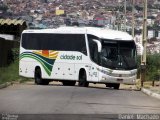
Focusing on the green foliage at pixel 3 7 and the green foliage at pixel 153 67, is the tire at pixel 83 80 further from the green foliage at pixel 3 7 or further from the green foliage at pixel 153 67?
the green foliage at pixel 3 7

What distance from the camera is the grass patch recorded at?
3772cm

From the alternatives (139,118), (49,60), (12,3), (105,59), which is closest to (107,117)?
(139,118)

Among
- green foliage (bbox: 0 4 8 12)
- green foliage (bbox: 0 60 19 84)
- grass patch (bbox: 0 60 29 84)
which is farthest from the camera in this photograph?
green foliage (bbox: 0 4 8 12)

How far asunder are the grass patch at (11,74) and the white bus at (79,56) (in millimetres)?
1128

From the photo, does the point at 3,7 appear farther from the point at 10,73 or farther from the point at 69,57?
the point at 69,57

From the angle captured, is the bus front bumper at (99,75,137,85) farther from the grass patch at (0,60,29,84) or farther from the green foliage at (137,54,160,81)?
the green foliage at (137,54,160,81)

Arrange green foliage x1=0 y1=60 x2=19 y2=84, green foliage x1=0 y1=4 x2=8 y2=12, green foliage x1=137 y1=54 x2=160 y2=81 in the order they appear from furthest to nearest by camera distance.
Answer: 1. green foliage x1=0 y1=4 x2=8 y2=12
2. green foliage x1=137 y1=54 x2=160 y2=81
3. green foliage x1=0 y1=60 x2=19 y2=84

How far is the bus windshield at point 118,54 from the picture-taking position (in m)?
33.2

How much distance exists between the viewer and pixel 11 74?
138ft

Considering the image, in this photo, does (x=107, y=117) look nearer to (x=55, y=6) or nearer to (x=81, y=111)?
(x=81, y=111)

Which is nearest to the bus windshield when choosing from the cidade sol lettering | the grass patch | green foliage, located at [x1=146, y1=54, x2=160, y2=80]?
the cidade sol lettering

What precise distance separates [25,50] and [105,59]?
774 cm

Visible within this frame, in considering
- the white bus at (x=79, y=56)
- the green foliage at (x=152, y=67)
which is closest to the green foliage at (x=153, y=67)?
the green foliage at (x=152, y=67)

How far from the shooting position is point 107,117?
1644 centimetres
